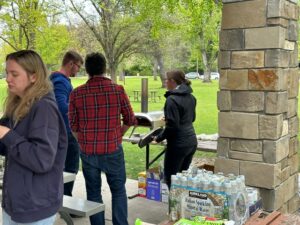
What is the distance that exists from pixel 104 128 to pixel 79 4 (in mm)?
11853

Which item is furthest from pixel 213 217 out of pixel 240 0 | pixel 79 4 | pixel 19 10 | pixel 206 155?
pixel 79 4

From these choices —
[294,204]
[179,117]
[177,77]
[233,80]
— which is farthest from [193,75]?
[233,80]

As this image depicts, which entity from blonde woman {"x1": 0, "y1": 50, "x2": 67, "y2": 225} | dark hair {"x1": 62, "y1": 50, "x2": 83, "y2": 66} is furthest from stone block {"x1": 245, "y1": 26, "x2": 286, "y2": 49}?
blonde woman {"x1": 0, "y1": 50, "x2": 67, "y2": 225}

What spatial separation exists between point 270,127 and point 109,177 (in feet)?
4.65

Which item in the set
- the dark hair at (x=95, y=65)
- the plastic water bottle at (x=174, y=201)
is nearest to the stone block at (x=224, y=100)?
the dark hair at (x=95, y=65)

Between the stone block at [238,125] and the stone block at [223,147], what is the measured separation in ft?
0.16

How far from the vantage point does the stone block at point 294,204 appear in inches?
153

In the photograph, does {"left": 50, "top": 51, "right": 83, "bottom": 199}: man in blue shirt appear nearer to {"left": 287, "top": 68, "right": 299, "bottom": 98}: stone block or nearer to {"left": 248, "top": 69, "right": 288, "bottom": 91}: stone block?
{"left": 248, "top": 69, "right": 288, "bottom": 91}: stone block

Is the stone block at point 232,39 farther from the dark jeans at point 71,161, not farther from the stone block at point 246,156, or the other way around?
the dark jeans at point 71,161

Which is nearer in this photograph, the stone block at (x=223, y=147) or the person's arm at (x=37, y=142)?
the person's arm at (x=37, y=142)

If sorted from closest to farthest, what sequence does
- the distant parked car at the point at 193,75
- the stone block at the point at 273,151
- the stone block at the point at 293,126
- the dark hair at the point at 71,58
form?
the stone block at the point at 273,151 < the stone block at the point at 293,126 < the dark hair at the point at 71,58 < the distant parked car at the point at 193,75

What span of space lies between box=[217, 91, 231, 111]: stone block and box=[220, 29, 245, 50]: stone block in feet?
1.28

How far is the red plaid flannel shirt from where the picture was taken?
3521 millimetres

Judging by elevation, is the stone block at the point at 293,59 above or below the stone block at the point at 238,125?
above
